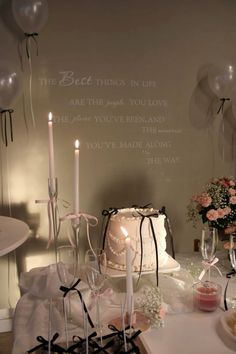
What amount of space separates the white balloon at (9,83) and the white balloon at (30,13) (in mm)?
263

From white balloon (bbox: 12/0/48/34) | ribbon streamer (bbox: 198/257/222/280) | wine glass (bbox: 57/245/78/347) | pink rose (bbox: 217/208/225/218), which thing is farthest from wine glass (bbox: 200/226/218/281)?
white balloon (bbox: 12/0/48/34)

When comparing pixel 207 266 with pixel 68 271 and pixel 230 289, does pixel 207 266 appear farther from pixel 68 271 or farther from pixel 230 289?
pixel 68 271

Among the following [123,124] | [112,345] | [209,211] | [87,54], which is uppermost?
[87,54]

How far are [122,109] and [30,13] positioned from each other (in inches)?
32.2

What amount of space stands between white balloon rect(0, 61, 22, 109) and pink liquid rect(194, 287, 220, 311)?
1499mm

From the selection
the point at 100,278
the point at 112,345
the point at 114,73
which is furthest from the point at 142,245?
the point at 114,73

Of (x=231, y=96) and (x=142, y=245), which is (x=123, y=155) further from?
(x=142, y=245)

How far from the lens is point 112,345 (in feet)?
3.42

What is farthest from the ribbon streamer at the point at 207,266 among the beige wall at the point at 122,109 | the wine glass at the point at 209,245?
the beige wall at the point at 122,109

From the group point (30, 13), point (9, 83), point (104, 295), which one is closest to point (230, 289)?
point (104, 295)

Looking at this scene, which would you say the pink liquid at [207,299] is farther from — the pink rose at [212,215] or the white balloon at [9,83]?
the white balloon at [9,83]

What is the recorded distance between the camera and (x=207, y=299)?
1.37m

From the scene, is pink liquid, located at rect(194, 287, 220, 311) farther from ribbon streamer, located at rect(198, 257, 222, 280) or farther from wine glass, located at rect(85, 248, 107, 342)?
wine glass, located at rect(85, 248, 107, 342)

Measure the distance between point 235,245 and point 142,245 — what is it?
0.38 metres
